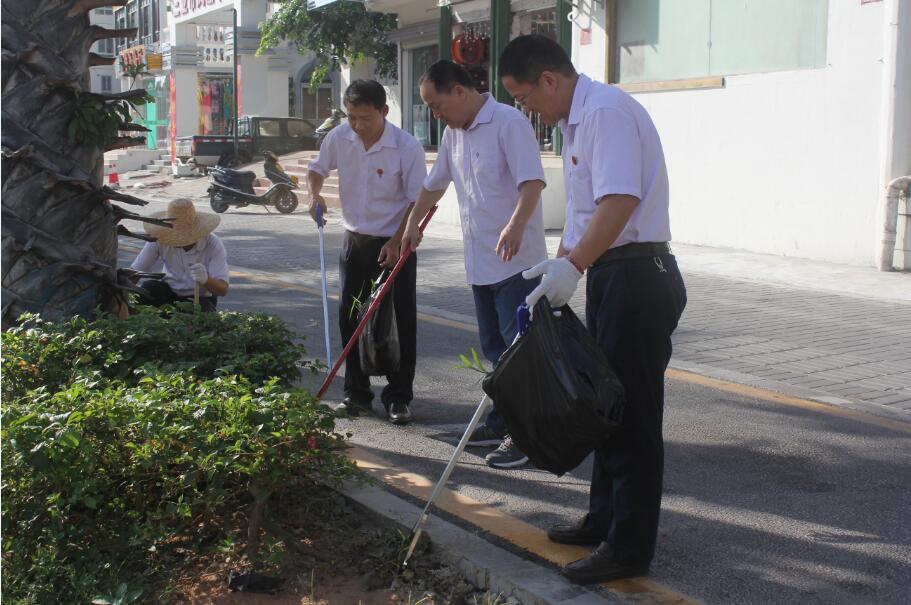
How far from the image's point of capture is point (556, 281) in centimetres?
353

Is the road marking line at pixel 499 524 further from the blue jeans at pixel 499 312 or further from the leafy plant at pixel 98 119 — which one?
the leafy plant at pixel 98 119

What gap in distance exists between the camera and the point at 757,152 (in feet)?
46.2

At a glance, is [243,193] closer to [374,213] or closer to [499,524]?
[374,213]

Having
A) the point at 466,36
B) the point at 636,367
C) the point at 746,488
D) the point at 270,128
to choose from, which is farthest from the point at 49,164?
the point at 270,128

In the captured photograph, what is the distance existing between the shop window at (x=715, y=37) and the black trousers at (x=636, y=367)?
422 inches

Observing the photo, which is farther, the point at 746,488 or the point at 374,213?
the point at 374,213

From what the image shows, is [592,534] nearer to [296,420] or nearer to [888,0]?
[296,420]

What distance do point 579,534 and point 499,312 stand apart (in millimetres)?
1524

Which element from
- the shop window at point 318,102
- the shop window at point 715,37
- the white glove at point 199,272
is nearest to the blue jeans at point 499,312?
the white glove at point 199,272

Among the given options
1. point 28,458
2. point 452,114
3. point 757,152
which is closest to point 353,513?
point 28,458

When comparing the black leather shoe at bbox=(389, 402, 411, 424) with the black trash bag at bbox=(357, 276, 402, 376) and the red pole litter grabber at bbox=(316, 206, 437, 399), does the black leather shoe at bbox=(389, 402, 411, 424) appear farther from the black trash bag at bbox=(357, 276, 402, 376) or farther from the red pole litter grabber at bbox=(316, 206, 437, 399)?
the red pole litter grabber at bbox=(316, 206, 437, 399)

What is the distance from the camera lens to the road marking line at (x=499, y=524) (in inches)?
145

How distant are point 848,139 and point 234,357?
10205mm

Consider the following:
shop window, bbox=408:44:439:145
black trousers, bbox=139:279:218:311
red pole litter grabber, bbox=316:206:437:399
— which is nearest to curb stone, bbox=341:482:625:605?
red pole litter grabber, bbox=316:206:437:399
